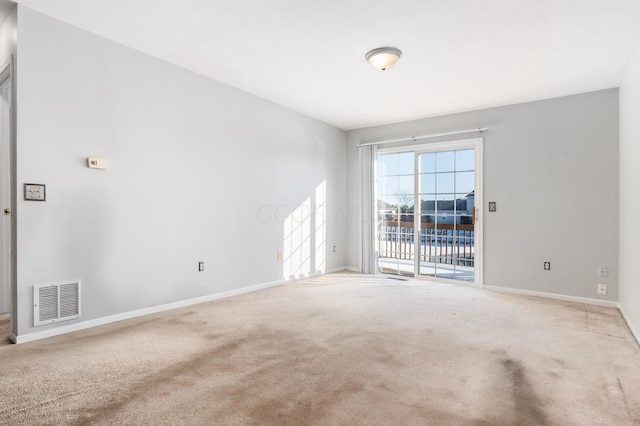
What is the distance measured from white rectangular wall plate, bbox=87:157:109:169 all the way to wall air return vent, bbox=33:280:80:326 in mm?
1029

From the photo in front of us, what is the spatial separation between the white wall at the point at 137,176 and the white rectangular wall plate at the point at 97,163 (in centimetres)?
4

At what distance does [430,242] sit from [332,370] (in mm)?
3592

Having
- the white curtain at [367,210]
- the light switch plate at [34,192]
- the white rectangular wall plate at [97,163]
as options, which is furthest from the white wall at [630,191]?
the light switch plate at [34,192]

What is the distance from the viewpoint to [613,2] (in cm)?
244

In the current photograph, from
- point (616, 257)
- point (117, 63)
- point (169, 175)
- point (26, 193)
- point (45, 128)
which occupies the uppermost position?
point (117, 63)

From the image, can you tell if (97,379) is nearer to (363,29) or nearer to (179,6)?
(179,6)

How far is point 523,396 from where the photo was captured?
6.69 feet

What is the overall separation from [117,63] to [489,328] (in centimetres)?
432

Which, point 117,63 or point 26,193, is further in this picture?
point 117,63

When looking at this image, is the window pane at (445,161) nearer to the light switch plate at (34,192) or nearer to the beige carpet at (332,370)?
the beige carpet at (332,370)

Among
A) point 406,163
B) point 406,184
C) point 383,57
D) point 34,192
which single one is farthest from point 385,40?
point 34,192

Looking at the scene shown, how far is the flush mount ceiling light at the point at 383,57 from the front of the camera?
124 inches

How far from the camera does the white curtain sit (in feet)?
19.7

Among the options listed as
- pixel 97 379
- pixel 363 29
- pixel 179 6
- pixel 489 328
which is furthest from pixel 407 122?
pixel 97 379
